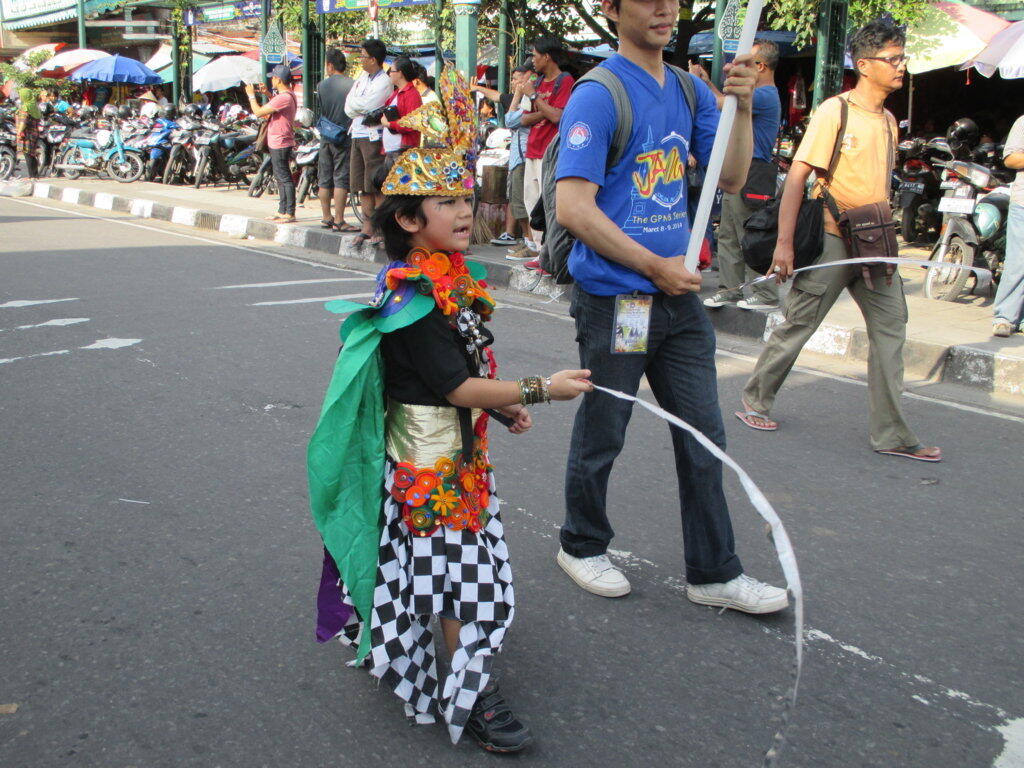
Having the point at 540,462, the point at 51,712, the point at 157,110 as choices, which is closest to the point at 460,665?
the point at 51,712

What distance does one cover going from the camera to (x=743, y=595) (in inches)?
118

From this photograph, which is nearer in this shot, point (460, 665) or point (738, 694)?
point (460, 665)

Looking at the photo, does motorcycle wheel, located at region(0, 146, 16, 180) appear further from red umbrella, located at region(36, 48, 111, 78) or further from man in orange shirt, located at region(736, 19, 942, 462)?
man in orange shirt, located at region(736, 19, 942, 462)

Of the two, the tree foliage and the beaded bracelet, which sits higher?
the tree foliage

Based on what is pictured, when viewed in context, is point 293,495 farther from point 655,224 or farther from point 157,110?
point 157,110

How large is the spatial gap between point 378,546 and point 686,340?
3.68ft

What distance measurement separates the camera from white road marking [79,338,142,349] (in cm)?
595

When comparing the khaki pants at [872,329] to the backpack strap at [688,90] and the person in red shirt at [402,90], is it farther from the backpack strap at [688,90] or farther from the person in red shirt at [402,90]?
the person in red shirt at [402,90]

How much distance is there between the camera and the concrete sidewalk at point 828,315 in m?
5.94

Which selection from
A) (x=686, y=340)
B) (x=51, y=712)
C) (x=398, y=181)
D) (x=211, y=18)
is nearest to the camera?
(x=398, y=181)

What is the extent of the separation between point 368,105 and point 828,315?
15.6 feet

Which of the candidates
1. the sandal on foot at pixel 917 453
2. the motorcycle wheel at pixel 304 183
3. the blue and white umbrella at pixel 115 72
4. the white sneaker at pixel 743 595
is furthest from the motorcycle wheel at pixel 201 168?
the white sneaker at pixel 743 595

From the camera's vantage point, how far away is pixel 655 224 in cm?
281

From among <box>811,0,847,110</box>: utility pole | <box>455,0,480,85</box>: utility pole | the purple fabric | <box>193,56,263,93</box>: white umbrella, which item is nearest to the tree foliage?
<box>811,0,847,110</box>: utility pole
